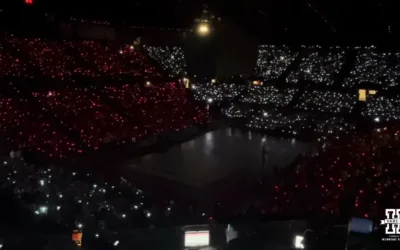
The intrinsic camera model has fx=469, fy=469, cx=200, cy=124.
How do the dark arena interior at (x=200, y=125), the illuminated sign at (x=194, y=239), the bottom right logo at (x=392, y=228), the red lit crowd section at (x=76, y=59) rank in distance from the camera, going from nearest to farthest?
the bottom right logo at (x=392, y=228) < the illuminated sign at (x=194, y=239) < the dark arena interior at (x=200, y=125) < the red lit crowd section at (x=76, y=59)

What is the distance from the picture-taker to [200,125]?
13.6 metres

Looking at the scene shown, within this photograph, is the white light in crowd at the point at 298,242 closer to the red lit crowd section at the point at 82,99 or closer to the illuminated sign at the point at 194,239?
the illuminated sign at the point at 194,239

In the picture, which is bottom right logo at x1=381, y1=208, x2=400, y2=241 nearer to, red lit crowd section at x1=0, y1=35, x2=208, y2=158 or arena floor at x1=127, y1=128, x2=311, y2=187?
arena floor at x1=127, y1=128, x2=311, y2=187

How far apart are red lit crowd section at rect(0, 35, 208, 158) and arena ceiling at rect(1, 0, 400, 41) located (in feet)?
3.56

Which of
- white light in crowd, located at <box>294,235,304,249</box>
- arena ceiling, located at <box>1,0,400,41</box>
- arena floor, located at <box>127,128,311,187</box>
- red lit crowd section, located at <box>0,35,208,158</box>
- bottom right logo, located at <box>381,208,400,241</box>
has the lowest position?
white light in crowd, located at <box>294,235,304,249</box>

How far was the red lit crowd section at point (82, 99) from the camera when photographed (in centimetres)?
1038

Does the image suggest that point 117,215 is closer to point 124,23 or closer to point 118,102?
point 118,102

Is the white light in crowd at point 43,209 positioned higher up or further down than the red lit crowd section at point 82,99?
further down

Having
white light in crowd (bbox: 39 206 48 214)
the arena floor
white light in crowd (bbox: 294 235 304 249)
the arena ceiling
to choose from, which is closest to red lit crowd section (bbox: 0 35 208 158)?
the arena floor

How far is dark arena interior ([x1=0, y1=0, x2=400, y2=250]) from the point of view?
631 centimetres

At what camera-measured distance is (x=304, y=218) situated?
6715 mm

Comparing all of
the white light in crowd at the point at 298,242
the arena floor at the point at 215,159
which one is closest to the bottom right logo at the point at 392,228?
the white light in crowd at the point at 298,242

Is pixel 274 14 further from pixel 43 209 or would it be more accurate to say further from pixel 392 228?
pixel 43 209

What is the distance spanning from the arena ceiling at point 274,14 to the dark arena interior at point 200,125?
6cm
